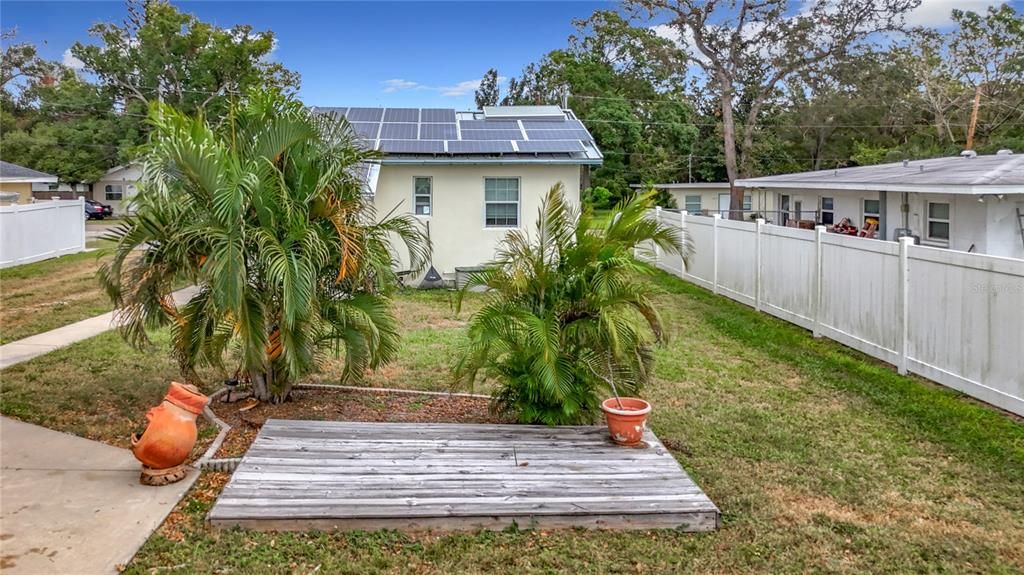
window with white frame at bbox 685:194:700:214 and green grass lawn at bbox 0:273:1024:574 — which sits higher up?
window with white frame at bbox 685:194:700:214

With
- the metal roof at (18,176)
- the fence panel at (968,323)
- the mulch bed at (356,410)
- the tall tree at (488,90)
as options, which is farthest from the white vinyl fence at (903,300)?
the tall tree at (488,90)

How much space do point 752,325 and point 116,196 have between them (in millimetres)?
47072

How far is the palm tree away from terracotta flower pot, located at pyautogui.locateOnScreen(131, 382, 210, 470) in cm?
80

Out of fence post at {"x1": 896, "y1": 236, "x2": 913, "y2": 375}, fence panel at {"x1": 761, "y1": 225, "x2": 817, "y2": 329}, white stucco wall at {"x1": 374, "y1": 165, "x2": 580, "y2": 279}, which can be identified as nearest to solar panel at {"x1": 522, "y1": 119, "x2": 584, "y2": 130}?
white stucco wall at {"x1": 374, "y1": 165, "x2": 580, "y2": 279}

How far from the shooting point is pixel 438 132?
16.2 meters

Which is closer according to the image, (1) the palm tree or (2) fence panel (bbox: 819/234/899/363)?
(1) the palm tree

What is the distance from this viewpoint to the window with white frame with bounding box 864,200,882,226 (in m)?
18.3

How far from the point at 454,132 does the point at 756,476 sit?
12048 mm

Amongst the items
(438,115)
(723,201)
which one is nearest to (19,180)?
(438,115)

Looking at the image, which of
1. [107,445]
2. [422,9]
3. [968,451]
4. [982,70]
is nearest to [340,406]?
[107,445]

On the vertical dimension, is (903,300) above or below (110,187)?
below

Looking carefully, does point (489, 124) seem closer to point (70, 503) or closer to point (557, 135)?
point (557, 135)

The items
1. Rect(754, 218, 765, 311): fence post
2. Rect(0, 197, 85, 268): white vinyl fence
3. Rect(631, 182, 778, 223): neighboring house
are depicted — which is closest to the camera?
Rect(754, 218, 765, 311): fence post

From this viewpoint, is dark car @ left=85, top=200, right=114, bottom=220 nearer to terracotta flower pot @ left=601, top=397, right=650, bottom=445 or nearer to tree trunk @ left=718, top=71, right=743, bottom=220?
tree trunk @ left=718, top=71, right=743, bottom=220
